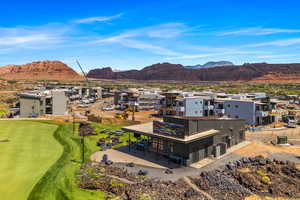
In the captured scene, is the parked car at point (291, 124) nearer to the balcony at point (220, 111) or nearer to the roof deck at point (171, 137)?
the balcony at point (220, 111)

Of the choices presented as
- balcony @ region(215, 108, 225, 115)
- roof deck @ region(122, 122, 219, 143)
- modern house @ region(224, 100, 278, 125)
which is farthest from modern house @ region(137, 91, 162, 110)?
roof deck @ region(122, 122, 219, 143)

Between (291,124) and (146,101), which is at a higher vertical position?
(146,101)

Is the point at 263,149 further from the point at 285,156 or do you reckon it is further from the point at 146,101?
the point at 146,101

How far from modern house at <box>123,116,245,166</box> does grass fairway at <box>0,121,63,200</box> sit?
14889 mm

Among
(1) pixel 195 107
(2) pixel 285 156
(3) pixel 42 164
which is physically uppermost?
(1) pixel 195 107

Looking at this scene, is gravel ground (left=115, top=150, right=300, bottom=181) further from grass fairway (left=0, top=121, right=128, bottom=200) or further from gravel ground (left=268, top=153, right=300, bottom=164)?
grass fairway (left=0, top=121, right=128, bottom=200)

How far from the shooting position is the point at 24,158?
35156 mm

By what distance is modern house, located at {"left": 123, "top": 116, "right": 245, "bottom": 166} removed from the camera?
120ft

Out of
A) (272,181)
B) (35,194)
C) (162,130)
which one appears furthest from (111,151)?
(272,181)

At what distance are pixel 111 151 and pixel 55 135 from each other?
1633 centimetres

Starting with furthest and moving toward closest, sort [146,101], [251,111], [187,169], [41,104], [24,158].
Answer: [146,101]
[41,104]
[251,111]
[24,158]
[187,169]

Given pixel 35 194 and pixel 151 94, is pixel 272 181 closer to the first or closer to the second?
pixel 35 194

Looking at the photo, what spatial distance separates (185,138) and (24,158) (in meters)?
24.7

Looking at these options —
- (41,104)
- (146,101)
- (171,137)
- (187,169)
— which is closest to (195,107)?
(146,101)
